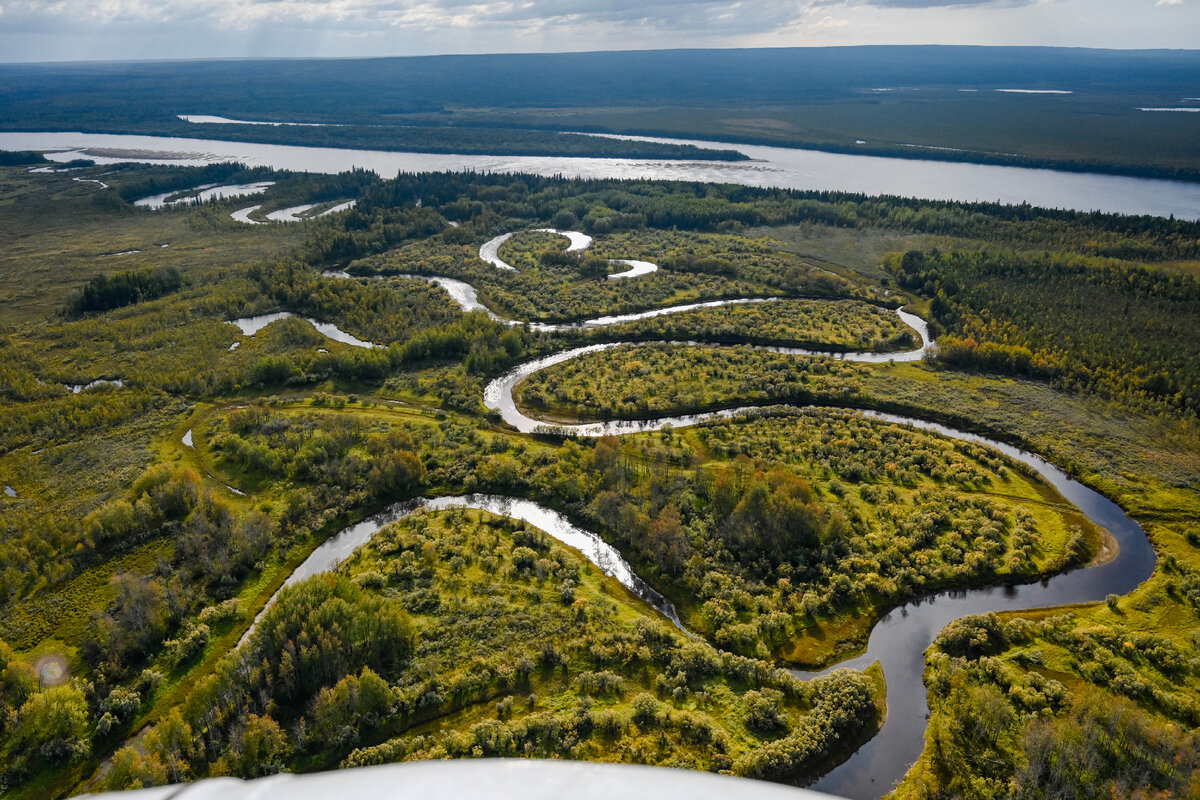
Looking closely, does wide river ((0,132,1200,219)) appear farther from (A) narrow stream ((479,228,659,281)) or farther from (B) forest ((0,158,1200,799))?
(A) narrow stream ((479,228,659,281))

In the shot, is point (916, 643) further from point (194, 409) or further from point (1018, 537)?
point (194, 409)

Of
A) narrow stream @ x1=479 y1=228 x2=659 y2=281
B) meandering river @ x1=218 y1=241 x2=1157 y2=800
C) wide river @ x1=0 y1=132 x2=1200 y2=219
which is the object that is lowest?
meandering river @ x1=218 y1=241 x2=1157 y2=800

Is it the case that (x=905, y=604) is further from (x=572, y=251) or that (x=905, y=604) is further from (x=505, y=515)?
(x=572, y=251)

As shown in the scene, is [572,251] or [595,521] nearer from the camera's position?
[595,521]

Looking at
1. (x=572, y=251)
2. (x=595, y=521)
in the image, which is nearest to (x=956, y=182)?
(x=572, y=251)

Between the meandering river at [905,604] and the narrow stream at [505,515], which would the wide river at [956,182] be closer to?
the meandering river at [905,604]

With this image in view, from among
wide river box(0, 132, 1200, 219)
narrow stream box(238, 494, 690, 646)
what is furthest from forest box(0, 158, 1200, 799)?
wide river box(0, 132, 1200, 219)

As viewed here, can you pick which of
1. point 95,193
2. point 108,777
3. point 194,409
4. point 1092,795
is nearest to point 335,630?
point 108,777

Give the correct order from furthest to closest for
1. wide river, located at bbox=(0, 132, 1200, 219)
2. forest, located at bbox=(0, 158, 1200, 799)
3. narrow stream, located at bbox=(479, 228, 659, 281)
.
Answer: wide river, located at bbox=(0, 132, 1200, 219)
narrow stream, located at bbox=(479, 228, 659, 281)
forest, located at bbox=(0, 158, 1200, 799)


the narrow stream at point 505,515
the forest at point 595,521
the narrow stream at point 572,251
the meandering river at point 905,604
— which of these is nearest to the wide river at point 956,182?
the forest at point 595,521
